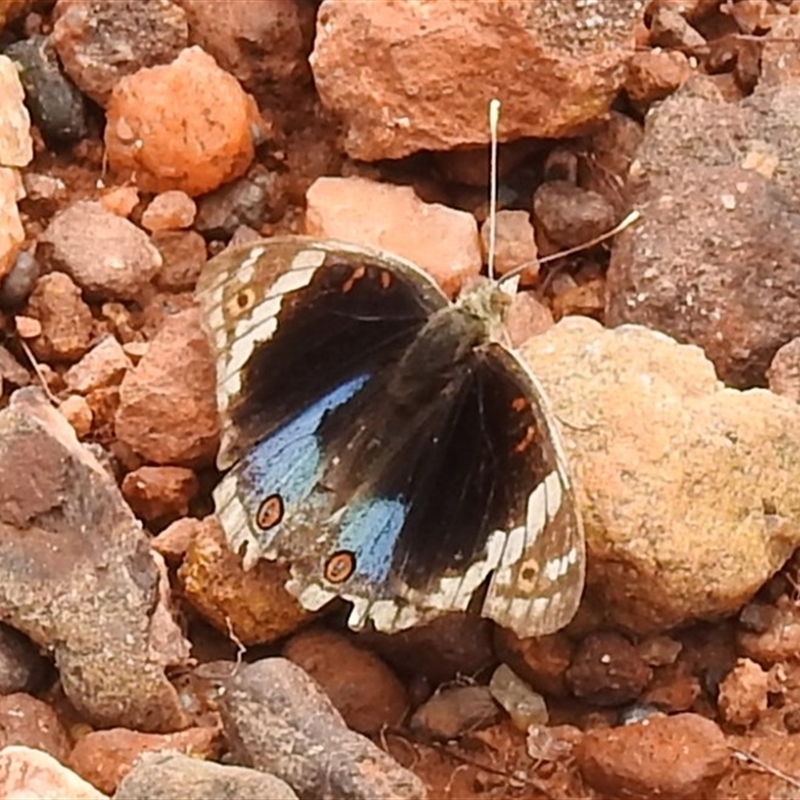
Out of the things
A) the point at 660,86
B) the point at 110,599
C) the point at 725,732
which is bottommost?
the point at 725,732

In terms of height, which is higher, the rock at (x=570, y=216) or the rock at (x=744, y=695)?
the rock at (x=570, y=216)

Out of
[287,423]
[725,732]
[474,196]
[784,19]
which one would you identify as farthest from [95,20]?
[725,732]

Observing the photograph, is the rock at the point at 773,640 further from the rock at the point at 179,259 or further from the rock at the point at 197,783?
the rock at the point at 179,259

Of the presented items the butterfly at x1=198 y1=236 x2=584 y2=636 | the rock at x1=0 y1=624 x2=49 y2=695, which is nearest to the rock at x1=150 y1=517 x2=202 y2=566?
the butterfly at x1=198 y1=236 x2=584 y2=636

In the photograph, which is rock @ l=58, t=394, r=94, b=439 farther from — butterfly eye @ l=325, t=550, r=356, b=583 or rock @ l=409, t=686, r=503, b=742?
rock @ l=409, t=686, r=503, b=742

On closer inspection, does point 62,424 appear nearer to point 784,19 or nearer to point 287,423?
point 287,423

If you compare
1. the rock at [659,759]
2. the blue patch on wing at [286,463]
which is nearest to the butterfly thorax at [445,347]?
the blue patch on wing at [286,463]
